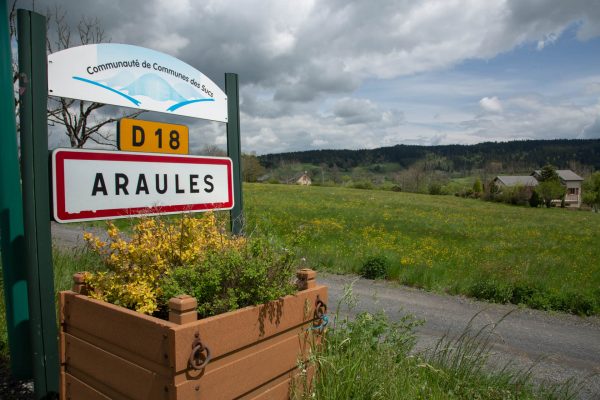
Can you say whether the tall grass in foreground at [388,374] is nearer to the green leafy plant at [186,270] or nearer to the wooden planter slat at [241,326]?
the wooden planter slat at [241,326]

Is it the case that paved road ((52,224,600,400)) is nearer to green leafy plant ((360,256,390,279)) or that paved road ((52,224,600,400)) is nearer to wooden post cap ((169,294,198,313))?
green leafy plant ((360,256,390,279))

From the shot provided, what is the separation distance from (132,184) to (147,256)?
84 cm

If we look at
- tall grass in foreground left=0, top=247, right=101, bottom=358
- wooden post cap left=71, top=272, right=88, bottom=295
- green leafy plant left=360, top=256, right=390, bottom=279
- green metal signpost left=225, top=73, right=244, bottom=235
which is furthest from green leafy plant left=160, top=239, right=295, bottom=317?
green leafy plant left=360, top=256, right=390, bottom=279

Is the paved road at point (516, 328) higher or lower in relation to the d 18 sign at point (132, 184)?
lower

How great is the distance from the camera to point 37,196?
2.81 m

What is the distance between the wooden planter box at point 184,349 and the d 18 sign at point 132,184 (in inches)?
27.0

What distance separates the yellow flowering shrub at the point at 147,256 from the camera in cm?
254

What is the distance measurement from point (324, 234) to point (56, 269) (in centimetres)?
998

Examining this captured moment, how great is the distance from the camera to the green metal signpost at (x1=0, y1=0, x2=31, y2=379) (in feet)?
10.2

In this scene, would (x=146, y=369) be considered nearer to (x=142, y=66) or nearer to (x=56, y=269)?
(x=142, y=66)

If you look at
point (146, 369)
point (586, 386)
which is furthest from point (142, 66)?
point (586, 386)

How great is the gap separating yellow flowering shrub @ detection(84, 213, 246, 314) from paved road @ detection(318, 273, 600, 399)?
181 centimetres

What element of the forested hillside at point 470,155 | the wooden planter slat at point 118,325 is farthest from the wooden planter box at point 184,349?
the forested hillside at point 470,155

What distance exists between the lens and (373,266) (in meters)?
9.30
